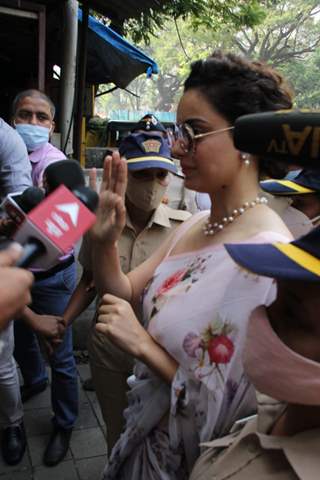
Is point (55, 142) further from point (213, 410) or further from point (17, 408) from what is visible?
point (213, 410)

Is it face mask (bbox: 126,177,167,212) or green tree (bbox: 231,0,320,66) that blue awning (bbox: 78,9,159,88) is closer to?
face mask (bbox: 126,177,167,212)

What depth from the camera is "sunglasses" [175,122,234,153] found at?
1.45 m

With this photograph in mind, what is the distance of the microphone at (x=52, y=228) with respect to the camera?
40.4 inches

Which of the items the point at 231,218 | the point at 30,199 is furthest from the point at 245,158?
the point at 30,199

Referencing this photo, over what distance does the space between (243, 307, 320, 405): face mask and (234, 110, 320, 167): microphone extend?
14.0 inches

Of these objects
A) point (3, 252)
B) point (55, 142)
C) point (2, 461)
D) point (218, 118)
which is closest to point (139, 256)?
point (218, 118)

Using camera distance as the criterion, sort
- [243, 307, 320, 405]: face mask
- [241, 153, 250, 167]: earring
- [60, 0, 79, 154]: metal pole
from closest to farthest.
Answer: [243, 307, 320, 405]: face mask < [241, 153, 250, 167]: earring < [60, 0, 79, 154]: metal pole

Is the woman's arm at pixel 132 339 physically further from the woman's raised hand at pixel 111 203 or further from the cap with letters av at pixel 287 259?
the cap with letters av at pixel 287 259

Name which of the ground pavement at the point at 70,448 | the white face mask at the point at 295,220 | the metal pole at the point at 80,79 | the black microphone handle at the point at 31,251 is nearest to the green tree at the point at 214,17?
the metal pole at the point at 80,79

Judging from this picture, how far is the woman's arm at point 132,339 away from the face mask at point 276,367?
1.47 feet

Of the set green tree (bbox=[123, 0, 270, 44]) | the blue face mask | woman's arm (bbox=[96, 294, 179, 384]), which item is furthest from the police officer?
green tree (bbox=[123, 0, 270, 44])

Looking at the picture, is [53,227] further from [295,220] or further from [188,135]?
[295,220]

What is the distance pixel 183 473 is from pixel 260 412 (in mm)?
500

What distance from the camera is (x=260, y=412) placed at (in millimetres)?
1066
